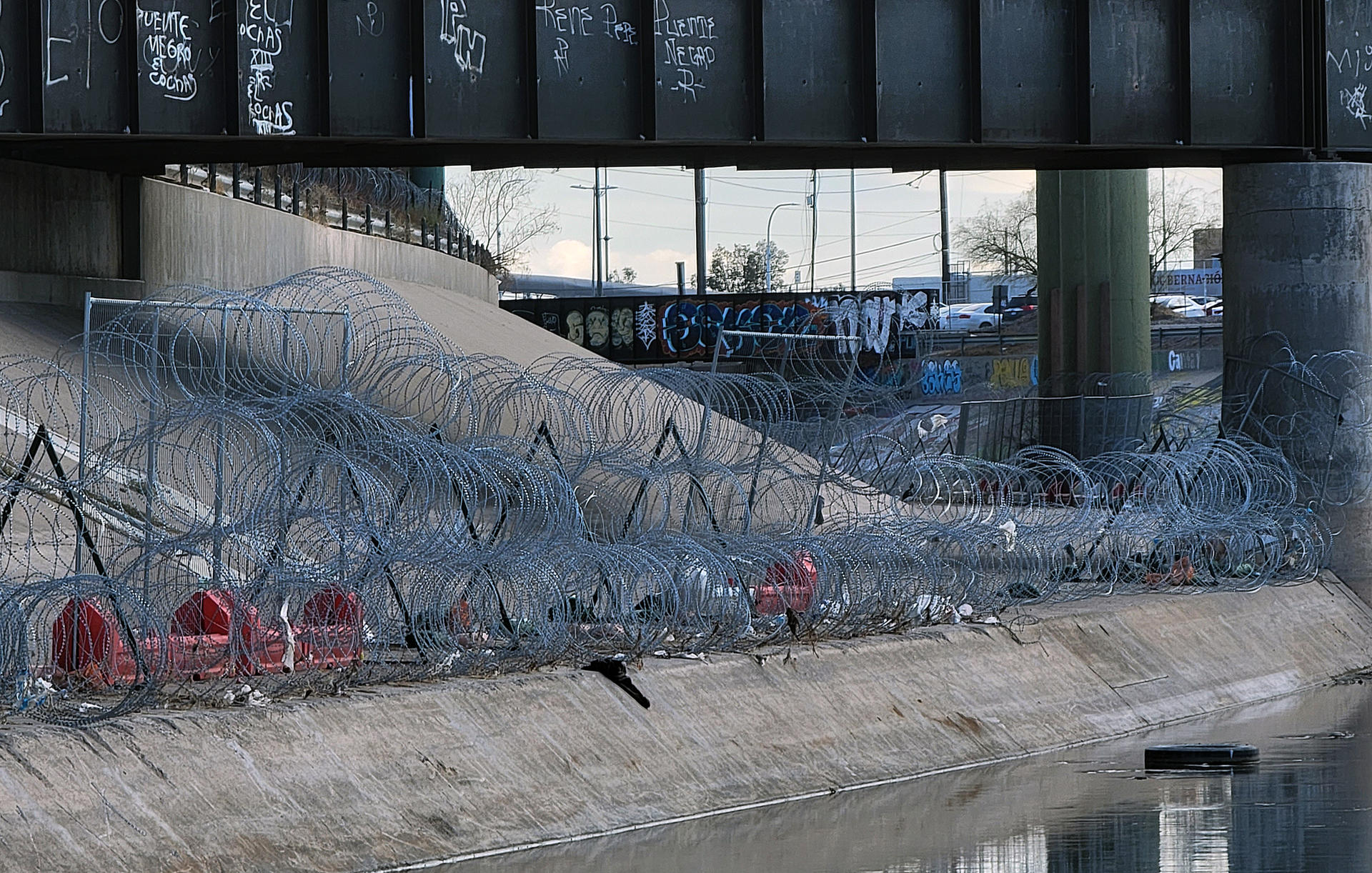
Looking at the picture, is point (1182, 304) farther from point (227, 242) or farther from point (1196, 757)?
point (1196, 757)

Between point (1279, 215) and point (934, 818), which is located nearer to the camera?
point (934, 818)

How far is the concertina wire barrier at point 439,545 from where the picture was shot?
12.8 metres

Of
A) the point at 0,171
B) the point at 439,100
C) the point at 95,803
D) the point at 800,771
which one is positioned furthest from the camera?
the point at 0,171

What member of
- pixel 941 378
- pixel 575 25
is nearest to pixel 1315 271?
pixel 575 25

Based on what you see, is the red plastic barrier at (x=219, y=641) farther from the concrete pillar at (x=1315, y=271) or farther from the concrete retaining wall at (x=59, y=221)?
the concrete pillar at (x=1315, y=271)

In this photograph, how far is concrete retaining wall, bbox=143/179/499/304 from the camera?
89.9ft

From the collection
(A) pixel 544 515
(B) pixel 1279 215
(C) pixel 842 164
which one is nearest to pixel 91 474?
(A) pixel 544 515

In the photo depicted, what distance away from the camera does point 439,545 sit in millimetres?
14383

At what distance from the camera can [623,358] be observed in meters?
Result: 70.8

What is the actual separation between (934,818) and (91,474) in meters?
6.57

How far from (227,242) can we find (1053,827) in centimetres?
1872

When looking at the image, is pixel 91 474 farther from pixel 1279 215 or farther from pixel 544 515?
Answer: pixel 1279 215

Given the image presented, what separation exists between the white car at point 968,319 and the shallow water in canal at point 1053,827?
195 ft

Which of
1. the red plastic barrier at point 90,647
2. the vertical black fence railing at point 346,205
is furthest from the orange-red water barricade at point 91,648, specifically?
the vertical black fence railing at point 346,205
